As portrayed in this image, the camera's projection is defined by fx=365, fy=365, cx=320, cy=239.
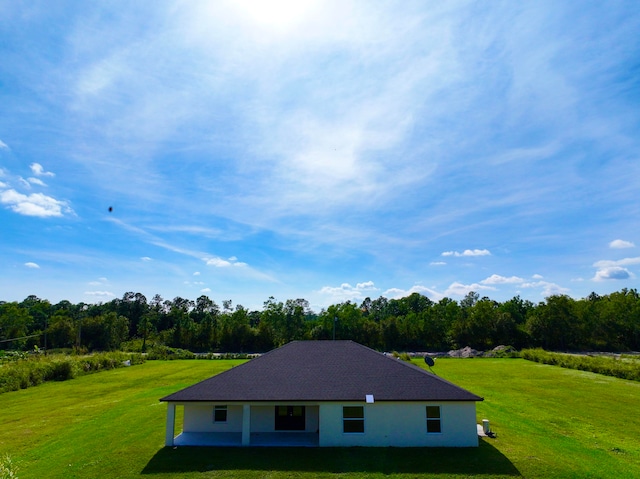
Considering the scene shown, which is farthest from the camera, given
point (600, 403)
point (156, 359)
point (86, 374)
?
point (156, 359)

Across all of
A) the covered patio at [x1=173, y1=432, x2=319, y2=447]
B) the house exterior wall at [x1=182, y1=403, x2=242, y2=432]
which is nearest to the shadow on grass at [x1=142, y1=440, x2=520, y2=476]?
the covered patio at [x1=173, y1=432, x2=319, y2=447]

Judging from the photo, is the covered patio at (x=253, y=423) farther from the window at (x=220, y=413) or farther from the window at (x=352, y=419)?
the window at (x=352, y=419)

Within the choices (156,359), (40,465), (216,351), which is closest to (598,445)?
(40,465)

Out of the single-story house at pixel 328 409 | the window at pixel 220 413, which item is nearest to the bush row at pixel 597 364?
the single-story house at pixel 328 409

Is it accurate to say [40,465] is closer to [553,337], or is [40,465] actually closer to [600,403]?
[600,403]

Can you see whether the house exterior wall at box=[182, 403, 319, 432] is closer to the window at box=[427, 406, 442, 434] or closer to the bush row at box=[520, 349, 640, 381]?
the window at box=[427, 406, 442, 434]
